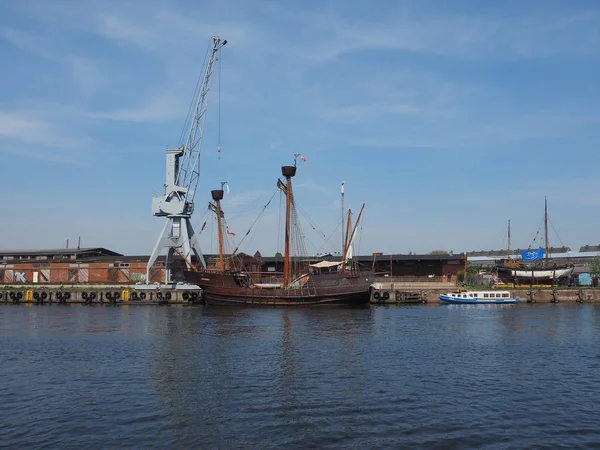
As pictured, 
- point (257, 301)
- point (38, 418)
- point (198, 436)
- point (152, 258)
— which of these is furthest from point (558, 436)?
point (152, 258)

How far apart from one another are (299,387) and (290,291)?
4824 centimetres

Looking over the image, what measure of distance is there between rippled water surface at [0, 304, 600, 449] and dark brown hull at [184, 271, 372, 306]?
1024 inches

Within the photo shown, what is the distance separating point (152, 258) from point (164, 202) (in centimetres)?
914

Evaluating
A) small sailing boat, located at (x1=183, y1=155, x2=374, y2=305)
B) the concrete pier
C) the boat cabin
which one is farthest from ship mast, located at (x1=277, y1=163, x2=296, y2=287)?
the boat cabin

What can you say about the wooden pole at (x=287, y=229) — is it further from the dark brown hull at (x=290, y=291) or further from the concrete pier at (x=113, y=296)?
the concrete pier at (x=113, y=296)

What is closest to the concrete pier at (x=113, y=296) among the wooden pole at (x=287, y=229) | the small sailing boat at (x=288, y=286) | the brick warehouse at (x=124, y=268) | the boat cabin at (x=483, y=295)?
the small sailing boat at (x=288, y=286)

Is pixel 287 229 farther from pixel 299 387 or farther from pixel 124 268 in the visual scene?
pixel 299 387

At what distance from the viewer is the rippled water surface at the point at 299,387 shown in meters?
17.3

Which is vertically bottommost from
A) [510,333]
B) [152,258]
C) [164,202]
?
[510,333]

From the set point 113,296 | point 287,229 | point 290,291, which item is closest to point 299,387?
point 290,291

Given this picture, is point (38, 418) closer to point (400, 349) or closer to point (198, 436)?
point (198, 436)

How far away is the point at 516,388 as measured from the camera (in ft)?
77.5

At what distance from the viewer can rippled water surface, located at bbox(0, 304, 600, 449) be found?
56.6 ft

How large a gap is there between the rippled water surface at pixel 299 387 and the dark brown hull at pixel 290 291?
85.3 ft
